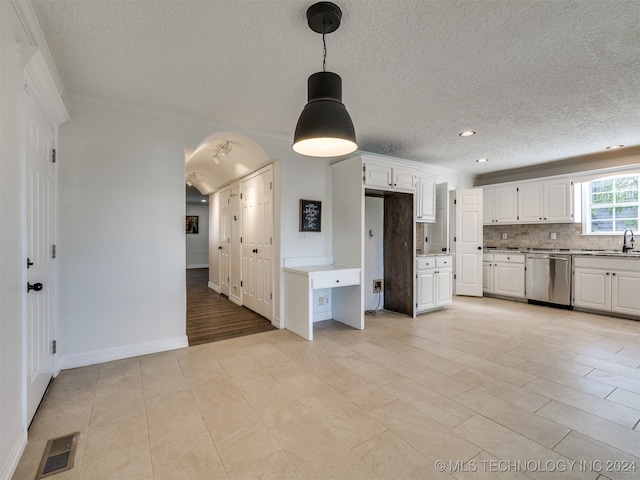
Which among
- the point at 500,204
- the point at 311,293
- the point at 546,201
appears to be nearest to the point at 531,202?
the point at 546,201

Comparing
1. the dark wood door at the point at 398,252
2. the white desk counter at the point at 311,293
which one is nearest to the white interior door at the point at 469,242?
the dark wood door at the point at 398,252

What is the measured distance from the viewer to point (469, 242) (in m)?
5.82

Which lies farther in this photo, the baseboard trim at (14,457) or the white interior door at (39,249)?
the white interior door at (39,249)

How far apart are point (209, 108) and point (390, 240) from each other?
10.1 ft

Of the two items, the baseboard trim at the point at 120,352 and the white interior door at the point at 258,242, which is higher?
the white interior door at the point at 258,242

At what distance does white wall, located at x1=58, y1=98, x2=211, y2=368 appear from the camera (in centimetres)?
279

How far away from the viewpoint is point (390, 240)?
470cm

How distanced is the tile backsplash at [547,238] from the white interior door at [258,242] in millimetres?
4898

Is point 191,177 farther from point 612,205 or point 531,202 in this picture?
point 612,205

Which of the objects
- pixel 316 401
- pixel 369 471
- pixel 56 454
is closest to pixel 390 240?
pixel 316 401

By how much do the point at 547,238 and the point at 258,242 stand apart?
529cm

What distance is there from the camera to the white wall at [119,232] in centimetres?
279

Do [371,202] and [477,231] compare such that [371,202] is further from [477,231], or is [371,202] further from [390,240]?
[477,231]

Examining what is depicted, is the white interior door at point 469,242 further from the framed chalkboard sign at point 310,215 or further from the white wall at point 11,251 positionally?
the white wall at point 11,251
